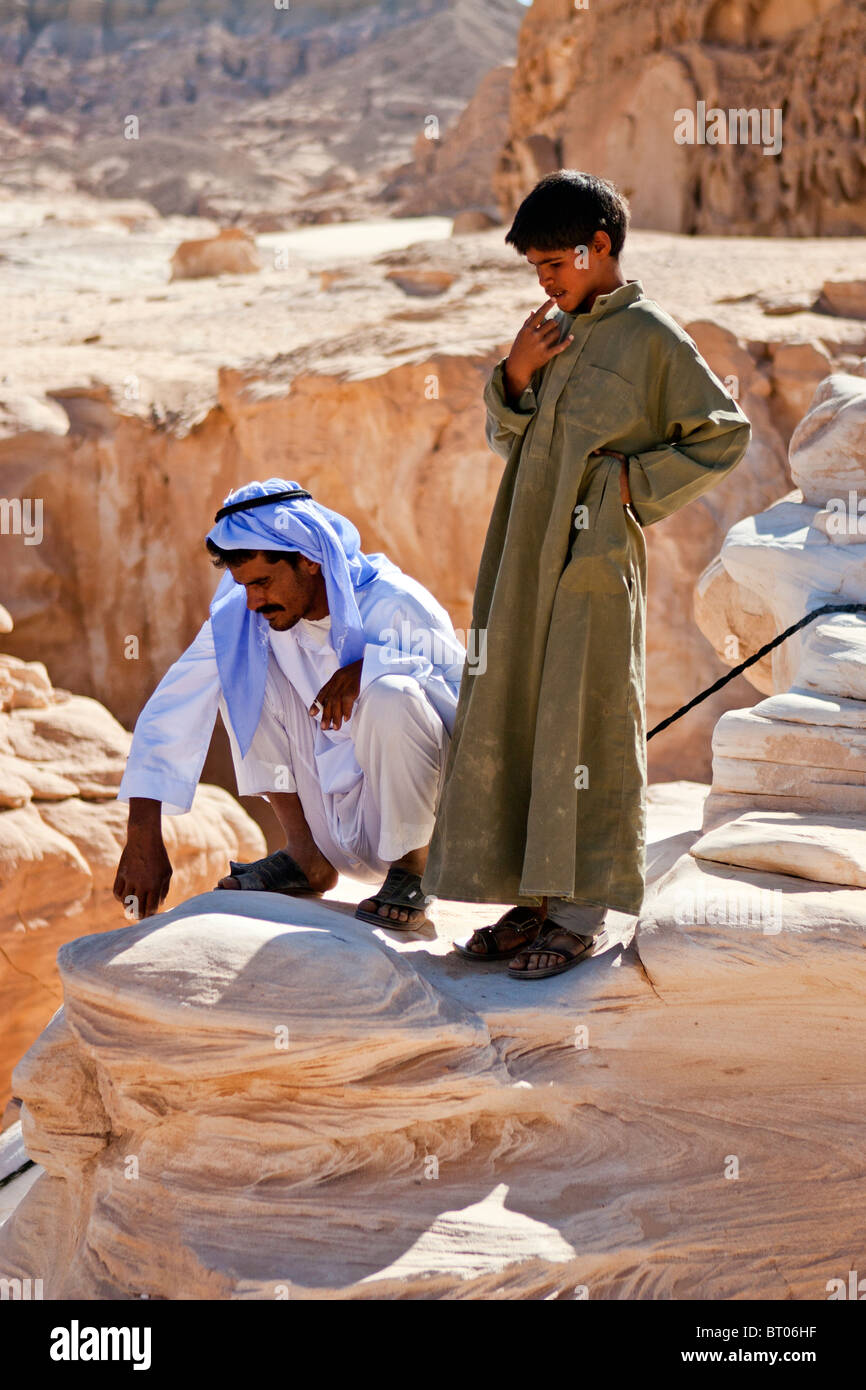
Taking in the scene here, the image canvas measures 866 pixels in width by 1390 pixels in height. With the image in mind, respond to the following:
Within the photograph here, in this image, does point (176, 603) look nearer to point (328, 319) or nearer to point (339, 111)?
point (328, 319)

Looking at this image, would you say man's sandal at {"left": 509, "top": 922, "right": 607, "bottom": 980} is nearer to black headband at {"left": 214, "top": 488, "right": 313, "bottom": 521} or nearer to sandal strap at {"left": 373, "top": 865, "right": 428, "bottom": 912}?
sandal strap at {"left": 373, "top": 865, "right": 428, "bottom": 912}

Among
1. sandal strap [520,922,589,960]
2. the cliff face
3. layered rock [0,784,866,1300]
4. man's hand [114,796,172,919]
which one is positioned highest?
the cliff face

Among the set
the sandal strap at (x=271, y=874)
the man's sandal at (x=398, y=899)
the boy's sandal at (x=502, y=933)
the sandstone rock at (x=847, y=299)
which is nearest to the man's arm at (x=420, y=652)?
the man's sandal at (x=398, y=899)

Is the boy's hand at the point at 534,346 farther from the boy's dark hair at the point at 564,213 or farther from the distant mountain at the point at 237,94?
the distant mountain at the point at 237,94

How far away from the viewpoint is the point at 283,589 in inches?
144

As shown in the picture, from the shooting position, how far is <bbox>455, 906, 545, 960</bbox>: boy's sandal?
3424 millimetres

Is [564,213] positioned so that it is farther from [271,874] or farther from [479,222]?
[479,222]

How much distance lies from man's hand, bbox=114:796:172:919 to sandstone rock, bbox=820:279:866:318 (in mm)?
7705

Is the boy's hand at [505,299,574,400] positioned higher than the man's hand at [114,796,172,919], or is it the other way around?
the boy's hand at [505,299,574,400]

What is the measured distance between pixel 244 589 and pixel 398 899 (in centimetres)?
95

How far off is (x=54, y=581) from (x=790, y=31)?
10.4m

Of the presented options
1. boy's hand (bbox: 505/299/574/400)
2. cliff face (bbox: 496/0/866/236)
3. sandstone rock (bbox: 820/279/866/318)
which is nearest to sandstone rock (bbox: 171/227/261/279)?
→ cliff face (bbox: 496/0/866/236)

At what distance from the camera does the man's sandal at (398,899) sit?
3.49m

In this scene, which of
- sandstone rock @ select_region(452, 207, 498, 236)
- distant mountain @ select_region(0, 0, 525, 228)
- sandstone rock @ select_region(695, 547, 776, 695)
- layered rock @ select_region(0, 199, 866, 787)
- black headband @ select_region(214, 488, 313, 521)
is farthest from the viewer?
distant mountain @ select_region(0, 0, 525, 228)
